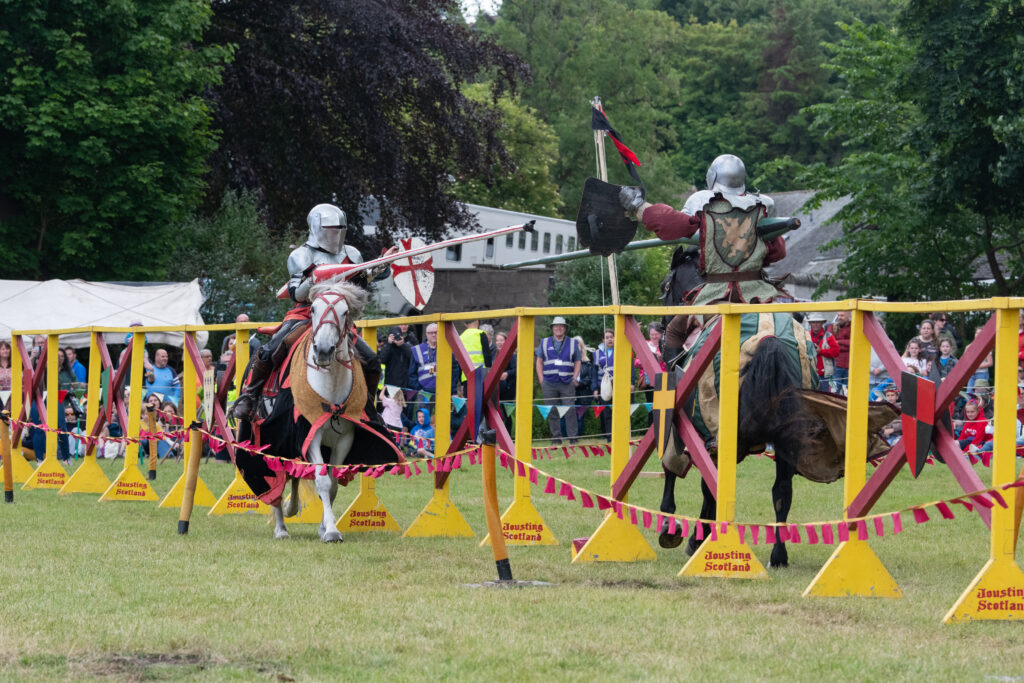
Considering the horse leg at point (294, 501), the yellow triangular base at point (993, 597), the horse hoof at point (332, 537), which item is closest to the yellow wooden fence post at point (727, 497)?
the yellow triangular base at point (993, 597)

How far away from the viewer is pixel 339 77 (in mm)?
30859

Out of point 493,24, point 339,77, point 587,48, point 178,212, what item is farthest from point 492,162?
point 493,24

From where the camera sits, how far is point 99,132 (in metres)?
24.9

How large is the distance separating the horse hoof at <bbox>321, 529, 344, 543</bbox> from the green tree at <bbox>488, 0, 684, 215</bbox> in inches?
2168

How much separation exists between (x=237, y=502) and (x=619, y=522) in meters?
4.86

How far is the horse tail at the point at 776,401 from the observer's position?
923cm

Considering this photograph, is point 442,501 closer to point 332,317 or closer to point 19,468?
point 332,317

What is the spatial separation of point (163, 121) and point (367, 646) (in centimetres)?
1984

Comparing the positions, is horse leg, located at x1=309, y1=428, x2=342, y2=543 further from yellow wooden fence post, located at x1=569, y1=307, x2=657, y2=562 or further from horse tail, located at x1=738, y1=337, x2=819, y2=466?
horse tail, located at x1=738, y1=337, x2=819, y2=466

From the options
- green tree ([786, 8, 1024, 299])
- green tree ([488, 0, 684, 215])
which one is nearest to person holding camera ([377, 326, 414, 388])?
green tree ([786, 8, 1024, 299])

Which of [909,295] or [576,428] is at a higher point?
[909,295]

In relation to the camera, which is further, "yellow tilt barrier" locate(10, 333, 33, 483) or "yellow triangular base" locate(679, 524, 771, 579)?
"yellow tilt barrier" locate(10, 333, 33, 483)

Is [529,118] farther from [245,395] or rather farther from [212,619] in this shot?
[212,619]

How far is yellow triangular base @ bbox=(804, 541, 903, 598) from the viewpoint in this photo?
7.91 m
